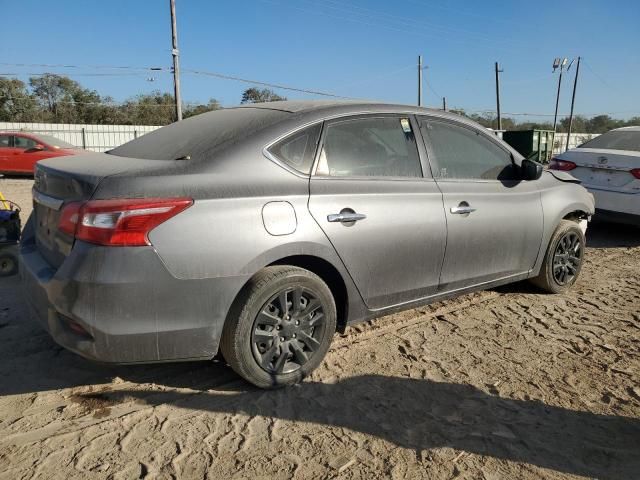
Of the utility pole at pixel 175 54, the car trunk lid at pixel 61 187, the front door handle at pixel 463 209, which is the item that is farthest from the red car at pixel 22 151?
the front door handle at pixel 463 209

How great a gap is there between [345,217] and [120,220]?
1267mm

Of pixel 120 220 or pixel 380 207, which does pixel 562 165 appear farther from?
pixel 120 220

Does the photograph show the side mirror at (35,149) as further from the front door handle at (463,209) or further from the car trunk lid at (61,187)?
the front door handle at (463,209)

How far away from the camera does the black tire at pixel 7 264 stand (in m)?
5.03

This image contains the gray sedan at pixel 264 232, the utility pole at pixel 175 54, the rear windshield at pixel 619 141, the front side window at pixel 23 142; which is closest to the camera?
the gray sedan at pixel 264 232

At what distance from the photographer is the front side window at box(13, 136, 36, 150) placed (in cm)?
1557

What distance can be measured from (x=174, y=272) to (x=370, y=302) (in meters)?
1.33

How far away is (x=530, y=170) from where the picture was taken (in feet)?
14.0

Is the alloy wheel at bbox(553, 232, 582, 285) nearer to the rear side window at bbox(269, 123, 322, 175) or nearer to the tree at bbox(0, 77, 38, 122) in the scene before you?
the rear side window at bbox(269, 123, 322, 175)

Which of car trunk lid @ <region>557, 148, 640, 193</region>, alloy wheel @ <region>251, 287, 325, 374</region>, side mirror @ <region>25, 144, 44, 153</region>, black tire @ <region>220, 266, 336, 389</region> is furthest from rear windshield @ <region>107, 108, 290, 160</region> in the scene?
side mirror @ <region>25, 144, 44, 153</region>

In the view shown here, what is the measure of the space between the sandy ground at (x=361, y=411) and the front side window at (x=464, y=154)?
118cm

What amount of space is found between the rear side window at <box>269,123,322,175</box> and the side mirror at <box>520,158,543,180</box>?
1.98 metres

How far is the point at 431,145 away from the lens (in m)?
3.78

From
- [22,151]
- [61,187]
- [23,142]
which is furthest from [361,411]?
[23,142]
